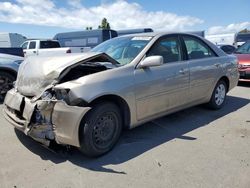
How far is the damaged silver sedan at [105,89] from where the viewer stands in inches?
123

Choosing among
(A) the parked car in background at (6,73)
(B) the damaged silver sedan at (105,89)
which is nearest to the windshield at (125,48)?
(B) the damaged silver sedan at (105,89)

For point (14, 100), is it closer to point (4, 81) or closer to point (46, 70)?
point (46, 70)

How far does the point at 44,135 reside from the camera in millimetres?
3203

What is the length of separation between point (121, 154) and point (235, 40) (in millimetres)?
26378

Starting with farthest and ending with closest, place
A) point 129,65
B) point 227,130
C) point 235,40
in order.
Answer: point 235,40
point 227,130
point 129,65

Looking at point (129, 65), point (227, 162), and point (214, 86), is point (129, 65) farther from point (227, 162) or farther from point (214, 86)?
point (214, 86)

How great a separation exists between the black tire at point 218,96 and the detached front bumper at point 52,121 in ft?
10.7

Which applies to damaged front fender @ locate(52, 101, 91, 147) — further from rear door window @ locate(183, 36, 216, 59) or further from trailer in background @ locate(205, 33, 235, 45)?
trailer in background @ locate(205, 33, 235, 45)

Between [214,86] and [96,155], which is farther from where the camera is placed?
[214,86]

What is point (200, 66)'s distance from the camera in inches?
190

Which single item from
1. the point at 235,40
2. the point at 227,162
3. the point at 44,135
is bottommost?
the point at 227,162

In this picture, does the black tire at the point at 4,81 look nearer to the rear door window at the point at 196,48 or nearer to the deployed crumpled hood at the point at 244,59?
the rear door window at the point at 196,48

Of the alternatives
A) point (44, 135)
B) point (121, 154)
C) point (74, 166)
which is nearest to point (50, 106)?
point (44, 135)

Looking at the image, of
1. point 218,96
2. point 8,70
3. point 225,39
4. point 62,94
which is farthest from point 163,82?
point 225,39
